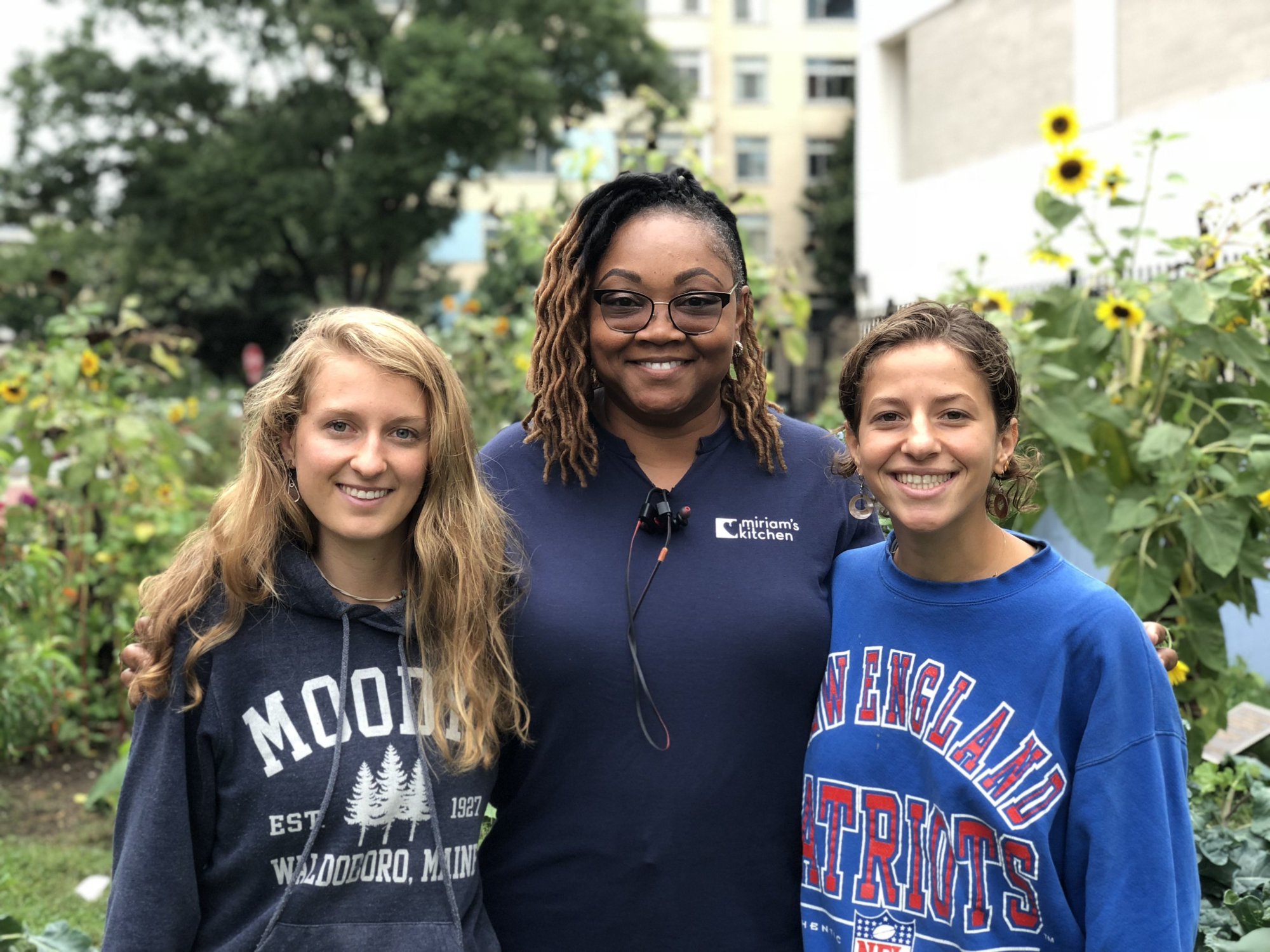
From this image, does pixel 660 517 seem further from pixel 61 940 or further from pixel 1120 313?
pixel 1120 313

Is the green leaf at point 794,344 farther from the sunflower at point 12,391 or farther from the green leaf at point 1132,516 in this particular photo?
the sunflower at point 12,391

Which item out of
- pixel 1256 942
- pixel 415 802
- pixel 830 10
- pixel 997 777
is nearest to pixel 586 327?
pixel 415 802

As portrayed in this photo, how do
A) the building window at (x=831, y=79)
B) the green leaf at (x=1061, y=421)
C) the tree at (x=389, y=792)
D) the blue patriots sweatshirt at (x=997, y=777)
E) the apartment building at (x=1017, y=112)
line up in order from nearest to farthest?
the blue patriots sweatshirt at (x=997, y=777), the tree at (x=389, y=792), the green leaf at (x=1061, y=421), the apartment building at (x=1017, y=112), the building window at (x=831, y=79)

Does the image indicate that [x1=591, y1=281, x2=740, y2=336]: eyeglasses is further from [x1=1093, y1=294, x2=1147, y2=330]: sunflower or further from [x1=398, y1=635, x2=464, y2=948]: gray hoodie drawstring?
[x1=1093, y1=294, x2=1147, y2=330]: sunflower

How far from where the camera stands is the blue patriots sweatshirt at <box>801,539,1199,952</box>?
1.59 metres

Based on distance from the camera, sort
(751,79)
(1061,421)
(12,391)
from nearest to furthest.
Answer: (1061,421) → (12,391) → (751,79)

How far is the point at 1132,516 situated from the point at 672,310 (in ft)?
5.87

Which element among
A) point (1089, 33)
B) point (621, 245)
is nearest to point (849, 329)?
point (1089, 33)

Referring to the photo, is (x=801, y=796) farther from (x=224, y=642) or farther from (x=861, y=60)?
(x=861, y=60)

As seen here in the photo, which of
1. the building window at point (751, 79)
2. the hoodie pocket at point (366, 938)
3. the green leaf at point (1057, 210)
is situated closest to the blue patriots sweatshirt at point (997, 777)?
the hoodie pocket at point (366, 938)

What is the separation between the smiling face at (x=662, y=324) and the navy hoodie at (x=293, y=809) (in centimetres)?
59

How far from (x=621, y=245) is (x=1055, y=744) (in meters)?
1.02

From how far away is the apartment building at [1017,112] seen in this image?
35.6ft

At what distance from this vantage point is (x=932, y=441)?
1779mm
